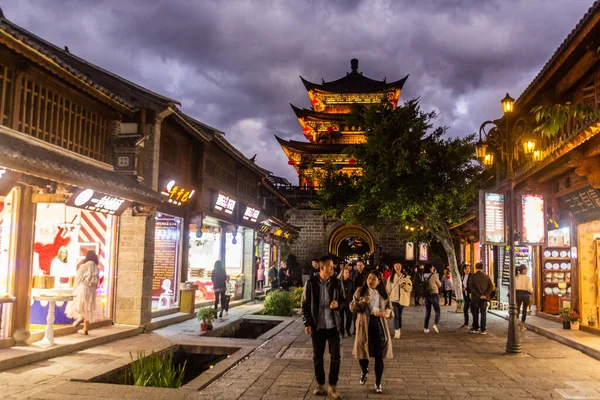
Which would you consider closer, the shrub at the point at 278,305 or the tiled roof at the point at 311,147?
the shrub at the point at 278,305

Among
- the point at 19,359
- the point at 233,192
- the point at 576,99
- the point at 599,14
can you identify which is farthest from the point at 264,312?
the point at 599,14

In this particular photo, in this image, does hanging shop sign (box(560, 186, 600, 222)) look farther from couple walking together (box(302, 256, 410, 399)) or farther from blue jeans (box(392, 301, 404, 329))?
couple walking together (box(302, 256, 410, 399))

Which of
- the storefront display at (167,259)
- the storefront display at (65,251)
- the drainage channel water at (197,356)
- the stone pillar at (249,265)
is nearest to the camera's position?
the drainage channel water at (197,356)

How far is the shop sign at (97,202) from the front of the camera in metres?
9.13

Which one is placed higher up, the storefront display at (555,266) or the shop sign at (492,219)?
the shop sign at (492,219)

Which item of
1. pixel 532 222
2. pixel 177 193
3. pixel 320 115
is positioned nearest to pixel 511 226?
pixel 532 222

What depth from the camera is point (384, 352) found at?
6.98m

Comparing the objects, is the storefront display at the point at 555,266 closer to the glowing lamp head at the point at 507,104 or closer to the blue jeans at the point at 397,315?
the blue jeans at the point at 397,315

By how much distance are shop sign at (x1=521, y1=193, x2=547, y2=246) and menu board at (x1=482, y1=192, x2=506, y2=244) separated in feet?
5.37

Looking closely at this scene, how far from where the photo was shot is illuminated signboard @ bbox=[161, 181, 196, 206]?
1308 cm

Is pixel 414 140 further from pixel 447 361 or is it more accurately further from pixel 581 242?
pixel 447 361

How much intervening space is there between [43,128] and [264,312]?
8.71 m

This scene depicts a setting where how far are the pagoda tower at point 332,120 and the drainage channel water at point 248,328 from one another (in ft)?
90.4

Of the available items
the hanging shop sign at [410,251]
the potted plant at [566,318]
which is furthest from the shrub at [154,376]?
the hanging shop sign at [410,251]
